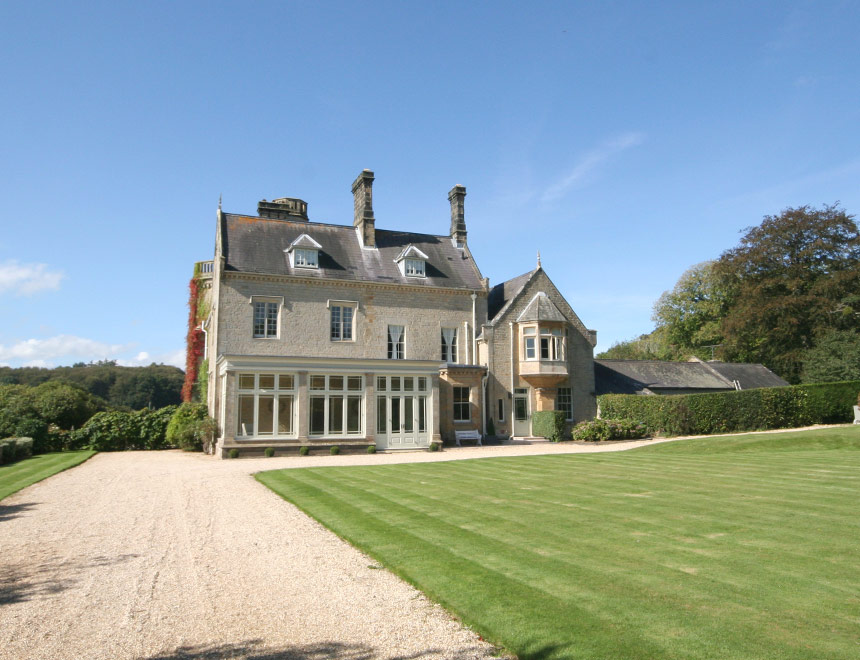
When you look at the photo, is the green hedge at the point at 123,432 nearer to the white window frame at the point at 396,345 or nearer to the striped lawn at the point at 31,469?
the striped lawn at the point at 31,469

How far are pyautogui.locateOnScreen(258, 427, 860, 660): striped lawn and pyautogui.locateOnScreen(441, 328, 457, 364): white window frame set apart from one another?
16.1 meters

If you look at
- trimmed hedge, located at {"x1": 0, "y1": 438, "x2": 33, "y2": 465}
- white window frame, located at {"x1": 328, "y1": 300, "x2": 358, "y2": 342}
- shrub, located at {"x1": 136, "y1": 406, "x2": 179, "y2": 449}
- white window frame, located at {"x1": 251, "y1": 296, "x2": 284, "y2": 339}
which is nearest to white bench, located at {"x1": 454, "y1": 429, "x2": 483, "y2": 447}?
white window frame, located at {"x1": 328, "y1": 300, "x2": 358, "y2": 342}

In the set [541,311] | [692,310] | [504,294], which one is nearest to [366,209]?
[504,294]

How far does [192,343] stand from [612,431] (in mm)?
21048

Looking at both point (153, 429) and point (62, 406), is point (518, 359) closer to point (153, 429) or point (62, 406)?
point (153, 429)

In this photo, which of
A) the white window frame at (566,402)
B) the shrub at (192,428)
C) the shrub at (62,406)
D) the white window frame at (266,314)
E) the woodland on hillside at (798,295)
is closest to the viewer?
the shrub at (192,428)

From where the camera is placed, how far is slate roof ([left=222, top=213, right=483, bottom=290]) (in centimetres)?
2683

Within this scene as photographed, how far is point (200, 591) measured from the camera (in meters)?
6.06

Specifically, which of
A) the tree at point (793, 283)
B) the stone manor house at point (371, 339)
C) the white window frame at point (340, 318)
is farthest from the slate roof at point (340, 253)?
the tree at point (793, 283)

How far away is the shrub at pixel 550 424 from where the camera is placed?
88.5 ft

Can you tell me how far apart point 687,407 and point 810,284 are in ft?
63.2

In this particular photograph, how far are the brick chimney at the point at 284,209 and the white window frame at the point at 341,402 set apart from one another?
10.8 meters

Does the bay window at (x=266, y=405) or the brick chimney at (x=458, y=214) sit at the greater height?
the brick chimney at (x=458, y=214)

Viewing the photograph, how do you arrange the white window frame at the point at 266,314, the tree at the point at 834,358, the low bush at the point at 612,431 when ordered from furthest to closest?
the tree at the point at 834,358 → the white window frame at the point at 266,314 → the low bush at the point at 612,431
